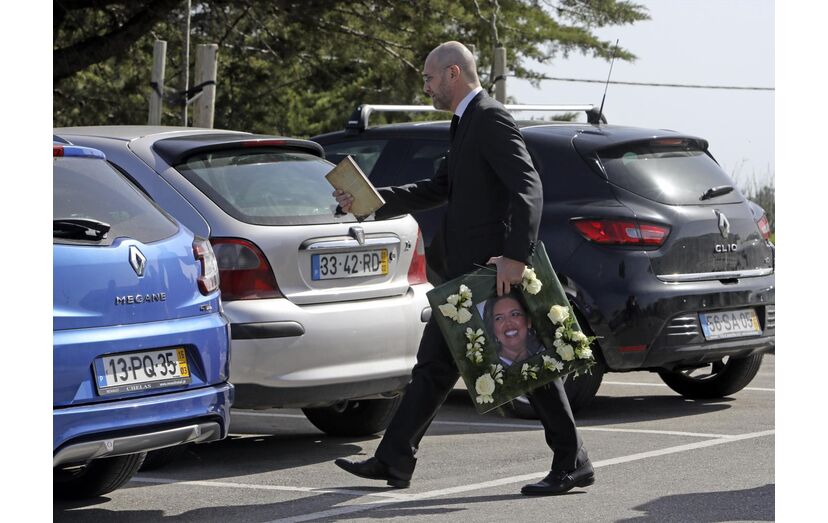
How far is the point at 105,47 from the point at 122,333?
15267 mm

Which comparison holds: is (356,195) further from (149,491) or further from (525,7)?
(525,7)

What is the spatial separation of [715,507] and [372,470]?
139cm

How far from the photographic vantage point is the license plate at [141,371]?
4.99 metres

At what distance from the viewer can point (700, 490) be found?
580 centimetres

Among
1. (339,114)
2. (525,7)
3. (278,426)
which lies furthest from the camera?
(339,114)

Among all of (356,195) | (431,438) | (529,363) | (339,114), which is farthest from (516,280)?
(339,114)

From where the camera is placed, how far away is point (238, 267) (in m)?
6.28

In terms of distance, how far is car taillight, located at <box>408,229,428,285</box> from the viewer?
6999 millimetres

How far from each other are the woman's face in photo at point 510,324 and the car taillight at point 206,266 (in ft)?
3.72

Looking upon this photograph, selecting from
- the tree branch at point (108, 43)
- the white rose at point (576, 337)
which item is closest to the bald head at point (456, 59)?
the white rose at point (576, 337)

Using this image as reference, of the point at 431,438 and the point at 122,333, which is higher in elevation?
the point at 122,333

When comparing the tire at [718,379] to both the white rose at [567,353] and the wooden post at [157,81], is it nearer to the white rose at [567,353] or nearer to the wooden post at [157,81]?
the white rose at [567,353]

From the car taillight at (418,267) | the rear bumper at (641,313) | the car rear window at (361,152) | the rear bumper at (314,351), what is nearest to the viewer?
the rear bumper at (314,351)

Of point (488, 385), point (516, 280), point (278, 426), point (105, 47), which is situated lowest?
point (278, 426)
